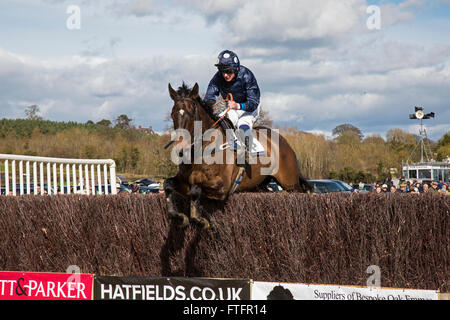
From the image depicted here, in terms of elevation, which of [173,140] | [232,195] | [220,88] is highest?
[220,88]

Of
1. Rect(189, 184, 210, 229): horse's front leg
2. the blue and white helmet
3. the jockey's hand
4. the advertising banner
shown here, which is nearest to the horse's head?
Rect(189, 184, 210, 229): horse's front leg

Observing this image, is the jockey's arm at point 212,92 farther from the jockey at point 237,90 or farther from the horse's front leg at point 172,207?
the horse's front leg at point 172,207

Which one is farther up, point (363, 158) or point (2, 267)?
point (363, 158)

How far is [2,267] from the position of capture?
6680 millimetres

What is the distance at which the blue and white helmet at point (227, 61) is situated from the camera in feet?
21.5

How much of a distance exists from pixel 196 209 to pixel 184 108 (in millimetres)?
1151

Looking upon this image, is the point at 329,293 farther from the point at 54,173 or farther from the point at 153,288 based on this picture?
the point at 54,173

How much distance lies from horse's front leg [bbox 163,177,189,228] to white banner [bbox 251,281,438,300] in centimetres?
131

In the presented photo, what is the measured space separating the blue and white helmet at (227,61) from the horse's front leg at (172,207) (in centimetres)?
176

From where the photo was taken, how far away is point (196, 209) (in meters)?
5.59

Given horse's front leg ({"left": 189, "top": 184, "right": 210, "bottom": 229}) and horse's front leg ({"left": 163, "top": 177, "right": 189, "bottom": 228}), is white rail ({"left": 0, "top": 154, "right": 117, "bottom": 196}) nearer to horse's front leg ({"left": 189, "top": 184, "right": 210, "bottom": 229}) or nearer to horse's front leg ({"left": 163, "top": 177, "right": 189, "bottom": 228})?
horse's front leg ({"left": 163, "top": 177, "right": 189, "bottom": 228})
